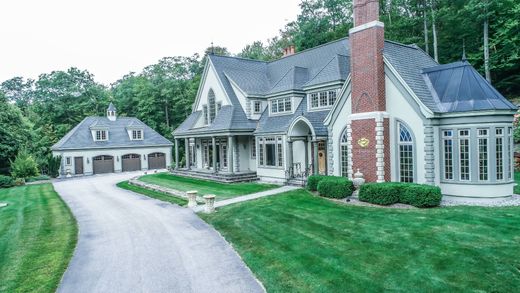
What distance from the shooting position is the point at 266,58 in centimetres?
5528

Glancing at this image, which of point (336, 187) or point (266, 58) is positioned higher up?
point (266, 58)

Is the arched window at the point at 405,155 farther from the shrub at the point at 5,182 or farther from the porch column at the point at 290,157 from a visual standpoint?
the shrub at the point at 5,182

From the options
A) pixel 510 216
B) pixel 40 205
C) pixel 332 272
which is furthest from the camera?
pixel 40 205

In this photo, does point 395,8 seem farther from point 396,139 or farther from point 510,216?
point 510,216

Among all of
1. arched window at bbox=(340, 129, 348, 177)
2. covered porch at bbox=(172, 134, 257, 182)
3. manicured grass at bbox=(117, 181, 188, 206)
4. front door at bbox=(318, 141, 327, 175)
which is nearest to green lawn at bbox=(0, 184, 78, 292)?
manicured grass at bbox=(117, 181, 188, 206)

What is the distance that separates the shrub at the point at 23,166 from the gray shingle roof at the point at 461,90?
35.3 metres

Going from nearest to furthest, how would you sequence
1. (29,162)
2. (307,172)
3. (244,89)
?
(307,172)
(244,89)
(29,162)

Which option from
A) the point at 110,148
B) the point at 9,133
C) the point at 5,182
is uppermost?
the point at 9,133

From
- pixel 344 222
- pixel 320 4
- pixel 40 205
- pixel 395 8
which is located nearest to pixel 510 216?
pixel 344 222

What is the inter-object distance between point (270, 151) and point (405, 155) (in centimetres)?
1029

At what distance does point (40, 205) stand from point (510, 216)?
22.1m

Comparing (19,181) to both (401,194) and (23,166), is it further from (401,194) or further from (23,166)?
(401,194)

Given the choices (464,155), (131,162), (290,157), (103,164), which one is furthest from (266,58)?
(464,155)

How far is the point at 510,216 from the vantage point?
11.7 meters
